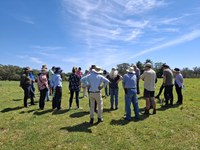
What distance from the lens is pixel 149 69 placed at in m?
13.8

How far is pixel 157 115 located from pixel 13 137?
24.7 feet

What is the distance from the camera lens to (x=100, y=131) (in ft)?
35.8

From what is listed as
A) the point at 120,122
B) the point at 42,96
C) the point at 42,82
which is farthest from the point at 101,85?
the point at 42,96

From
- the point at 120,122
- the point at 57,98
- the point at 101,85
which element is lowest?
the point at 120,122

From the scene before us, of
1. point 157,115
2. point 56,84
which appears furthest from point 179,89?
point 56,84

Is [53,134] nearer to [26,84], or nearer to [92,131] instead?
[92,131]

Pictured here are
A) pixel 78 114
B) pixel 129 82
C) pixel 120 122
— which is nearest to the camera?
pixel 120 122

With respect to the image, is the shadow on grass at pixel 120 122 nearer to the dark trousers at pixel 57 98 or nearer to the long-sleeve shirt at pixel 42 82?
the dark trousers at pixel 57 98

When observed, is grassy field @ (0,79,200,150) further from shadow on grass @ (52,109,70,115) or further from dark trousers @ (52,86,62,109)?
dark trousers @ (52,86,62,109)

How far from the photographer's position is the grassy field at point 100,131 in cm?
942

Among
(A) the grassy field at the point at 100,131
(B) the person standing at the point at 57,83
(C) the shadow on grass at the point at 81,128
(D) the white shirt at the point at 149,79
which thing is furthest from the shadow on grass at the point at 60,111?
(D) the white shirt at the point at 149,79

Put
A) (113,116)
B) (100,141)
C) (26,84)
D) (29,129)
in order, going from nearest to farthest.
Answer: (100,141) → (29,129) → (113,116) → (26,84)

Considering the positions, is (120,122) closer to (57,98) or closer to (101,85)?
(101,85)

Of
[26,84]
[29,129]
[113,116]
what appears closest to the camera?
[29,129]
